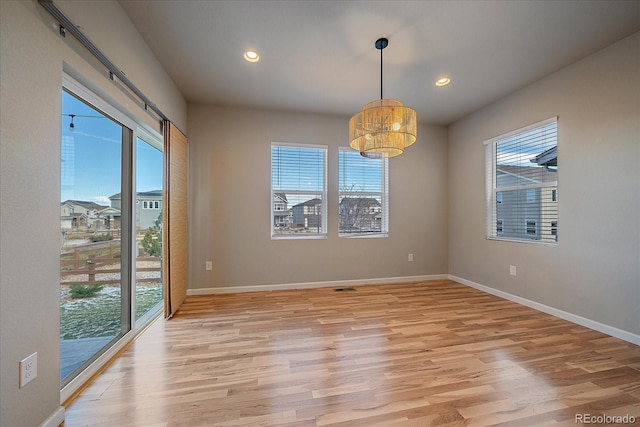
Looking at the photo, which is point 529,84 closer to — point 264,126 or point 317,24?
point 317,24

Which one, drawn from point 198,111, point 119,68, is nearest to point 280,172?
point 198,111

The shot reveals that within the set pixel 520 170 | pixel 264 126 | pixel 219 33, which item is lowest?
pixel 520 170

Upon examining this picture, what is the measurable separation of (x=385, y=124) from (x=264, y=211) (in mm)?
2276

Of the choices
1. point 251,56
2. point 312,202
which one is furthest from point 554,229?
point 251,56

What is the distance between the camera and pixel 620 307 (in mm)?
2336

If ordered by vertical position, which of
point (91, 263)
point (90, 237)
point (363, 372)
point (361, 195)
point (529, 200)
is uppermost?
point (361, 195)

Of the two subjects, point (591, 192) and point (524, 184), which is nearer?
point (591, 192)

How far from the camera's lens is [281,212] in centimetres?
392

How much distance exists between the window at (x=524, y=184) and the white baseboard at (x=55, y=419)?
14.5 ft

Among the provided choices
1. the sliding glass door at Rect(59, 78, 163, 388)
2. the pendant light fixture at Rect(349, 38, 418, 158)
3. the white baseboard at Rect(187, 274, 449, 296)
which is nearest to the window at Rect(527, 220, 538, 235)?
the white baseboard at Rect(187, 274, 449, 296)

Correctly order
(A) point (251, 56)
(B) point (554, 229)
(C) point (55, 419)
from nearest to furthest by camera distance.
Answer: (C) point (55, 419) < (A) point (251, 56) < (B) point (554, 229)

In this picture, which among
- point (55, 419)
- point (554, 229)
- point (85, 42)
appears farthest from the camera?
point (554, 229)

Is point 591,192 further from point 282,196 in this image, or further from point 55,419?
point 55,419

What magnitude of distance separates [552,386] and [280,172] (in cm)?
354
